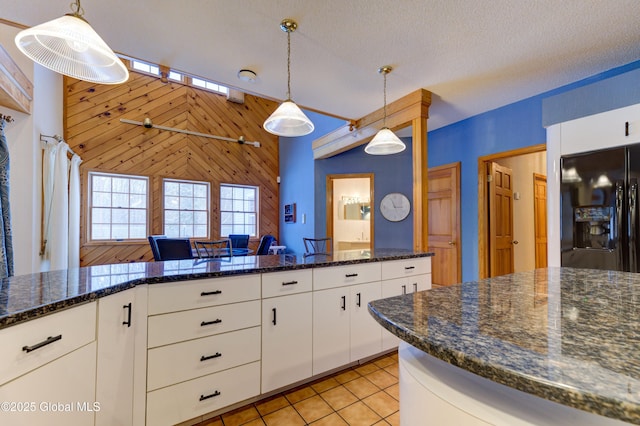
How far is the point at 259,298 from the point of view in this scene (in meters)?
1.77

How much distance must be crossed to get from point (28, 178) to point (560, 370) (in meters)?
4.34

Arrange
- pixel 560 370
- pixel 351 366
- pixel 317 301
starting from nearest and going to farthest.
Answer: pixel 560 370
pixel 317 301
pixel 351 366

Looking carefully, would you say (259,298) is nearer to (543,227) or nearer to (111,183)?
(111,183)

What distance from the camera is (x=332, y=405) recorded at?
1.79 meters

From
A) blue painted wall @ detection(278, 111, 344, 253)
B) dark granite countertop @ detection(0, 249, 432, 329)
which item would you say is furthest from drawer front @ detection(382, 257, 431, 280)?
blue painted wall @ detection(278, 111, 344, 253)

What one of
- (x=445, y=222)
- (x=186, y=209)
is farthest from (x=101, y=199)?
(x=445, y=222)

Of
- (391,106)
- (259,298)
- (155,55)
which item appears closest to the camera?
(259,298)

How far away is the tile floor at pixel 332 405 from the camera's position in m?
1.65

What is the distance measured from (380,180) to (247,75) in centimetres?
302

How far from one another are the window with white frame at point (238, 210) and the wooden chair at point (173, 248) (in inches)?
109

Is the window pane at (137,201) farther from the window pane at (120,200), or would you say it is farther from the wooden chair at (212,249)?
the wooden chair at (212,249)

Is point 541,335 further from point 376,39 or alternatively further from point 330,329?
point 376,39

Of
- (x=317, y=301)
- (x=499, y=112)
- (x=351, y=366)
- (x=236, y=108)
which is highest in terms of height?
(x=236, y=108)

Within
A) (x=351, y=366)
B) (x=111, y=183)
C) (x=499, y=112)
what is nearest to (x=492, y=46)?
(x=499, y=112)
